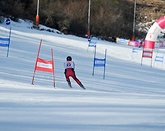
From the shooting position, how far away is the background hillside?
44188mm

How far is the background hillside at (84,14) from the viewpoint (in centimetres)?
4419

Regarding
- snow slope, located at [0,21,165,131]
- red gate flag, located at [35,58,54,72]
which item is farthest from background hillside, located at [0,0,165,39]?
red gate flag, located at [35,58,54,72]

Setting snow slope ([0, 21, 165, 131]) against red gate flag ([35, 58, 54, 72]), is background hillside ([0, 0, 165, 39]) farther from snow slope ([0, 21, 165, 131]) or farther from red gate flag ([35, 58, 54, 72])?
red gate flag ([35, 58, 54, 72])

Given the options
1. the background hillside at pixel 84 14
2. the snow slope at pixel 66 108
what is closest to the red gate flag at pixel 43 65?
the snow slope at pixel 66 108

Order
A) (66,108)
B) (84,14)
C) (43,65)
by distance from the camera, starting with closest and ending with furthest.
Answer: (66,108)
(43,65)
(84,14)

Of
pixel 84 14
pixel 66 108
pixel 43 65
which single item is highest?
pixel 84 14

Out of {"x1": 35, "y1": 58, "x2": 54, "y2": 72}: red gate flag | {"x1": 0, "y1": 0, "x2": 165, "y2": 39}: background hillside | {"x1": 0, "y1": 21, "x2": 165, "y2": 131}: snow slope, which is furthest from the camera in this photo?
{"x1": 0, "y1": 0, "x2": 165, "y2": 39}: background hillside

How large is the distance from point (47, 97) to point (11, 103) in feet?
5.32

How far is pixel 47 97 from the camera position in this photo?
9.83m

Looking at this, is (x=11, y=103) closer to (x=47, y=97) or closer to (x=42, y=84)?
(x=47, y=97)

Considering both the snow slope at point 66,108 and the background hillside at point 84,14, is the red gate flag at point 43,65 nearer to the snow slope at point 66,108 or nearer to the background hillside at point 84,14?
the snow slope at point 66,108

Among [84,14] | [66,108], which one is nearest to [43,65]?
[66,108]

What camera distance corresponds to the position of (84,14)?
54.6 m

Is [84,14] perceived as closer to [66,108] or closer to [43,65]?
[43,65]
